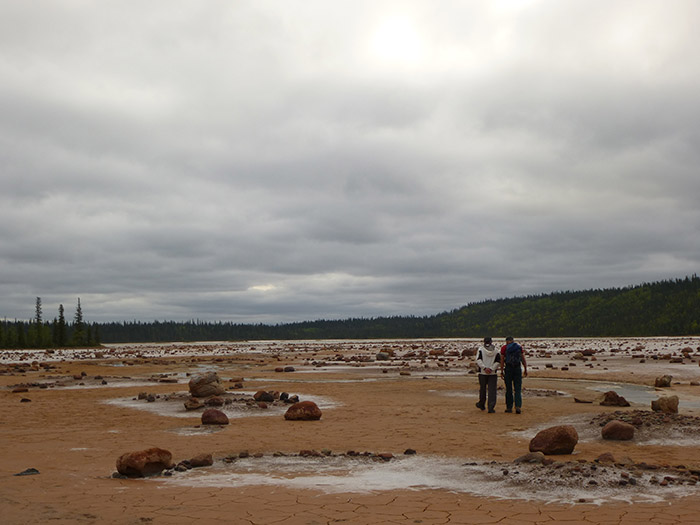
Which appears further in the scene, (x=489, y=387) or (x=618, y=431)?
(x=489, y=387)

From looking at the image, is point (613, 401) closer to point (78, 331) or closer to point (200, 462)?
point (200, 462)

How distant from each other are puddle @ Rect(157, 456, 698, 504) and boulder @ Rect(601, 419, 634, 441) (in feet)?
14.1

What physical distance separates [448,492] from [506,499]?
0.98 m

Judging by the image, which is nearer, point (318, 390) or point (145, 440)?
point (145, 440)

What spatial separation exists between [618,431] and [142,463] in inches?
430

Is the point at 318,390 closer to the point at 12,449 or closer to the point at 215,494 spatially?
the point at 12,449

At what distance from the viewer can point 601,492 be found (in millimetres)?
9359

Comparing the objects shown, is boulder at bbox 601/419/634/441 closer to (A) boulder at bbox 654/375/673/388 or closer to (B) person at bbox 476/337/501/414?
(B) person at bbox 476/337/501/414

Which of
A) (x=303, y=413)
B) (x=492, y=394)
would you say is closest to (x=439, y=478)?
(x=303, y=413)

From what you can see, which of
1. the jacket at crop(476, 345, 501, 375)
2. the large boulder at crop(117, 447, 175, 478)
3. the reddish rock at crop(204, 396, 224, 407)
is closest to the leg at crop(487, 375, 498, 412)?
the jacket at crop(476, 345, 501, 375)

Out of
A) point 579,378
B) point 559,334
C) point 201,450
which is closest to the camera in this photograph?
point 201,450

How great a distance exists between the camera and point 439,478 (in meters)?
10.9

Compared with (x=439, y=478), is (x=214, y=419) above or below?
below

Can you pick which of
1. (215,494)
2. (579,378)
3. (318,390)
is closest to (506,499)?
(215,494)
